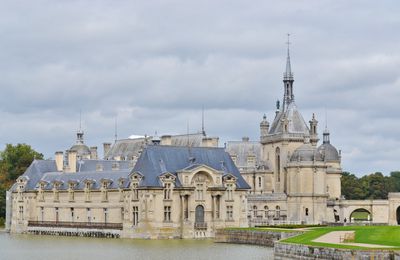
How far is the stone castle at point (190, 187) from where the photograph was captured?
294 ft

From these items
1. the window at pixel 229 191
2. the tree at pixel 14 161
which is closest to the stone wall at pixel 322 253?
the window at pixel 229 191

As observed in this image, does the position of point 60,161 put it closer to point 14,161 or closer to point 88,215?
point 88,215

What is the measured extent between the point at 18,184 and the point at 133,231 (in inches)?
976

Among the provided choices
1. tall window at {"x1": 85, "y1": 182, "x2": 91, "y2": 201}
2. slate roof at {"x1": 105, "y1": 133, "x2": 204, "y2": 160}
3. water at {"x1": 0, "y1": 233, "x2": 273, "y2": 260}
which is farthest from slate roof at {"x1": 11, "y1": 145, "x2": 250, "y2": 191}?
slate roof at {"x1": 105, "y1": 133, "x2": 204, "y2": 160}

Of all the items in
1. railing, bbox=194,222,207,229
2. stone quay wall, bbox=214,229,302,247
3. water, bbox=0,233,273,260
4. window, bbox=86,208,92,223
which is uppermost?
window, bbox=86,208,92,223

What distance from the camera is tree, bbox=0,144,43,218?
123m

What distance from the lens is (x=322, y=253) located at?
170 feet

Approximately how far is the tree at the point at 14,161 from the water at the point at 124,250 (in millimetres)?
36840

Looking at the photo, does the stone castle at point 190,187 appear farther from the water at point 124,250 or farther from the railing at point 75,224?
the water at point 124,250

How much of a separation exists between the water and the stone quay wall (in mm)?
1436

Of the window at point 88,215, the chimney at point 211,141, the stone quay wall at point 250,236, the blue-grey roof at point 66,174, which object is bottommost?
the stone quay wall at point 250,236

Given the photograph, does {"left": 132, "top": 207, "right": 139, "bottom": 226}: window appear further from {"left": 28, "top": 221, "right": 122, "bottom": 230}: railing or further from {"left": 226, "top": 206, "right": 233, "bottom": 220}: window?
{"left": 226, "top": 206, "right": 233, "bottom": 220}: window

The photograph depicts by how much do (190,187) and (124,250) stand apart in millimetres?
19860

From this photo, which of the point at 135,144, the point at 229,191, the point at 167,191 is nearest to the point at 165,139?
the point at 135,144
